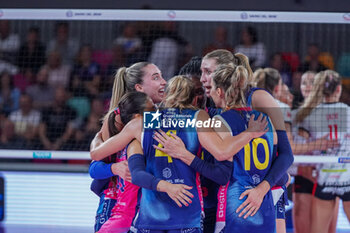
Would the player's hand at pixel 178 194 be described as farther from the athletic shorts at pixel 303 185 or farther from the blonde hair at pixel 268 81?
the athletic shorts at pixel 303 185

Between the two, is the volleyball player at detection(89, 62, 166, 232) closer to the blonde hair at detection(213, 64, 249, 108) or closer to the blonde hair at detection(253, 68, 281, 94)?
the blonde hair at detection(213, 64, 249, 108)

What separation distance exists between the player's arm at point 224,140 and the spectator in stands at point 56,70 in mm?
4756

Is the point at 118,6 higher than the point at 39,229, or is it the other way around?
the point at 118,6

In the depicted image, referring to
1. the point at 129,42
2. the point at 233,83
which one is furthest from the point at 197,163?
the point at 129,42

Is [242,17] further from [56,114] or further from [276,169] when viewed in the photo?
[56,114]

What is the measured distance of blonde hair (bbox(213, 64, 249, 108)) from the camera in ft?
9.04

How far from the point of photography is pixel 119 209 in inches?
118

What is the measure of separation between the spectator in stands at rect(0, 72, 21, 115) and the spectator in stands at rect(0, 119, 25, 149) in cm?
50

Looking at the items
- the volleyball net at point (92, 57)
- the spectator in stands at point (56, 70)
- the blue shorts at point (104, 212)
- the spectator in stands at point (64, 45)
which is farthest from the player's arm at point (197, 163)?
the spectator in stands at point (64, 45)

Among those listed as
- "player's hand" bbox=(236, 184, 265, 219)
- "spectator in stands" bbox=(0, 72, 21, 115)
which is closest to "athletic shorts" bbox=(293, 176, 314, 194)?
"player's hand" bbox=(236, 184, 265, 219)

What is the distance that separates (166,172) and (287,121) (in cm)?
216

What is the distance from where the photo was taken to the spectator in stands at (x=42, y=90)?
6.98 metres

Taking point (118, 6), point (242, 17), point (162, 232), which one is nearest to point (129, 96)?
point (162, 232)

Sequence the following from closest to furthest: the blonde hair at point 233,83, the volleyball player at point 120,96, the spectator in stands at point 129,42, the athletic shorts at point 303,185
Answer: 1. the blonde hair at point 233,83
2. the volleyball player at point 120,96
3. the athletic shorts at point 303,185
4. the spectator in stands at point 129,42
